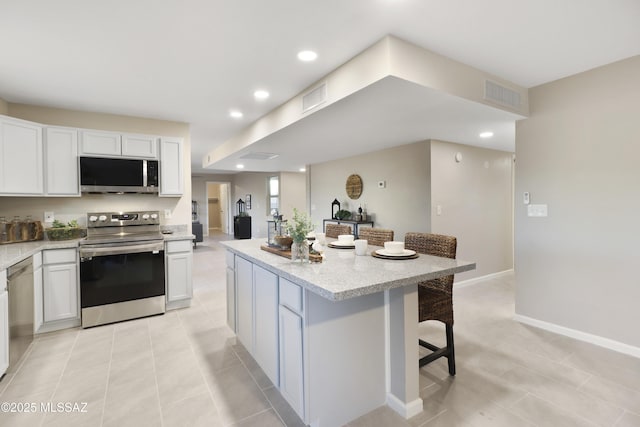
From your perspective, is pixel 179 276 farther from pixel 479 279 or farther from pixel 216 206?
pixel 216 206

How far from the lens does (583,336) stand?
272 cm

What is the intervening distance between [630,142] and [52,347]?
17.3 ft

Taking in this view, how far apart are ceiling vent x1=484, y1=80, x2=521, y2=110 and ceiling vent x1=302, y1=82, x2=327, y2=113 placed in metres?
1.44

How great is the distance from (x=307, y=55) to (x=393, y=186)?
2.82 m

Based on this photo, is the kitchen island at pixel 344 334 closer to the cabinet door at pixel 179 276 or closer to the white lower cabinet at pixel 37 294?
the cabinet door at pixel 179 276

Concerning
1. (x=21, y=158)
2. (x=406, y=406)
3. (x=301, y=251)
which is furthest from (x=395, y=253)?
(x=21, y=158)

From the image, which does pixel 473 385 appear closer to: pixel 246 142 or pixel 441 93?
pixel 441 93

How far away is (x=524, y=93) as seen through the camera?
9.93ft

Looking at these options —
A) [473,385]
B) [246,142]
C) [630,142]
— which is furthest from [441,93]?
[246,142]

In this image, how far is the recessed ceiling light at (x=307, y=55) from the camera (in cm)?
227

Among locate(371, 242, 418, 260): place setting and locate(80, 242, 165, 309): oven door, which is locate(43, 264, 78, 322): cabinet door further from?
locate(371, 242, 418, 260): place setting

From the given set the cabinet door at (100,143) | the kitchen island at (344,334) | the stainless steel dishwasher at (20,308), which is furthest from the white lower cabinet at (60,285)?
the kitchen island at (344,334)

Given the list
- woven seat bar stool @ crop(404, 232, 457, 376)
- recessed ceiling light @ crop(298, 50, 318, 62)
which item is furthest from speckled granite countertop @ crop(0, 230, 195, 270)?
woven seat bar stool @ crop(404, 232, 457, 376)

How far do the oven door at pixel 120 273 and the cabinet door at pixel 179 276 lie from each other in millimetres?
95
